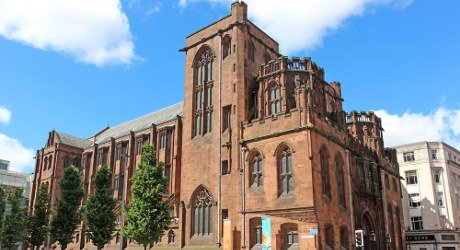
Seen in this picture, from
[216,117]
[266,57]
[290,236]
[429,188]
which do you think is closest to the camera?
[290,236]

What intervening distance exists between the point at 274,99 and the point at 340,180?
375 inches

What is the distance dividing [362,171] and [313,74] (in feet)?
38.8

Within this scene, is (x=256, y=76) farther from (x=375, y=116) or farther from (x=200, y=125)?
(x=375, y=116)

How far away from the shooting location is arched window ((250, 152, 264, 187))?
35.3m

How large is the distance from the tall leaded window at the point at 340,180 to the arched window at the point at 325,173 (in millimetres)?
2227

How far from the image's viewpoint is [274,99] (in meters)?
38.7

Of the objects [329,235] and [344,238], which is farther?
[344,238]

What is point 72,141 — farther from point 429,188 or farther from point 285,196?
point 429,188

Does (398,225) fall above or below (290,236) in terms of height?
above

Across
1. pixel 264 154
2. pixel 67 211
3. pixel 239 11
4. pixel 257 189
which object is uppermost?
pixel 239 11

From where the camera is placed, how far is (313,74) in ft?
129

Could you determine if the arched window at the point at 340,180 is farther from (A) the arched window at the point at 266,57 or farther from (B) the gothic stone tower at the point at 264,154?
(A) the arched window at the point at 266,57

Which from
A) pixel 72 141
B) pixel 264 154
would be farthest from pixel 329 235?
pixel 72 141

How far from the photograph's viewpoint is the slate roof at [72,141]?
68938mm
